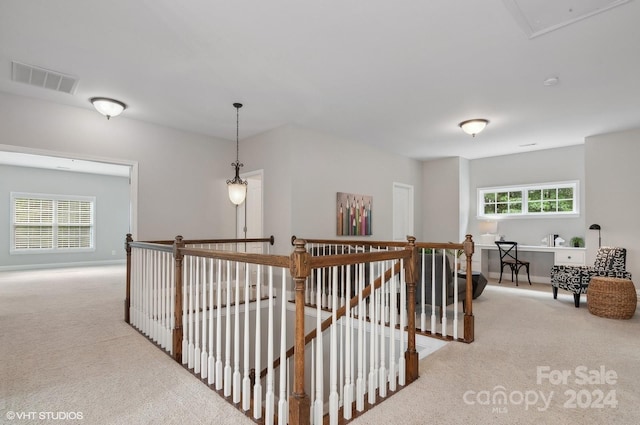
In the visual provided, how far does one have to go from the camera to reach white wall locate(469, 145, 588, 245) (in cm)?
668

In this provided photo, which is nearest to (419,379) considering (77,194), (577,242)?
(577,242)

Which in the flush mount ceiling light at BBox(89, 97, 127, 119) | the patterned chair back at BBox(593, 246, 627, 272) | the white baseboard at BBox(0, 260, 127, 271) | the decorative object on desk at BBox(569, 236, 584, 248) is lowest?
the white baseboard at BBox(0, 260, 127, 271)

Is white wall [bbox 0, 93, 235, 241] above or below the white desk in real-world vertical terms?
above

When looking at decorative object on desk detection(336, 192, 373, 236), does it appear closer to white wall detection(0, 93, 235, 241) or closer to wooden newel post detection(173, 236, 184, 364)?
white wall detection(0, 93, 235, 241)

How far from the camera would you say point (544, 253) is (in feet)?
23.0

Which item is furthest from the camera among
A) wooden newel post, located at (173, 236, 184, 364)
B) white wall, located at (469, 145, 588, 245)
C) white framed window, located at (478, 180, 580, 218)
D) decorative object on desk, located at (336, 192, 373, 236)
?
white framed window, located at (478, 180, 580, 218)

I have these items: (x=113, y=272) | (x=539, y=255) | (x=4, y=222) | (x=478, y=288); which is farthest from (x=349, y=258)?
(x=4, y=222)

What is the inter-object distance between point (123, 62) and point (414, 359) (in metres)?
3.75

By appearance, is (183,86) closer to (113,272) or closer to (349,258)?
(349,258)

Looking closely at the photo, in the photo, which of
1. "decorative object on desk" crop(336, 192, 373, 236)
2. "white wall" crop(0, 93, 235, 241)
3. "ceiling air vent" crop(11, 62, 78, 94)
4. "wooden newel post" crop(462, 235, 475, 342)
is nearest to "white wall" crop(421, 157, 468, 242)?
"decorative object on desk" crop(336, 192, 373, 236)

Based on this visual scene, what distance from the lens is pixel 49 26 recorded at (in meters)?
2.69

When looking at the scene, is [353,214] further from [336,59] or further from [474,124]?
[336,59]

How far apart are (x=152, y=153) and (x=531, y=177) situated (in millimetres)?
7396

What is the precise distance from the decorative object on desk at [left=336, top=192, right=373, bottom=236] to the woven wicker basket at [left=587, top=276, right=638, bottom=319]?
348 centimetres
